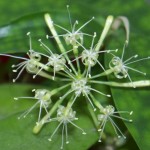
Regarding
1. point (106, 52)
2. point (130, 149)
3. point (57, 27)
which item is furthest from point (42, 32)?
point (130, 149)

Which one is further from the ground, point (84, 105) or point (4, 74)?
point (4, 74)

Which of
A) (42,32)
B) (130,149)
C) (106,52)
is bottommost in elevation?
(130,149)

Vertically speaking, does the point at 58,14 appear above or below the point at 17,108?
above

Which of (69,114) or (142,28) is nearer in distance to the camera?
Result: (69,114)

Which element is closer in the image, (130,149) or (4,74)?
(130,149)

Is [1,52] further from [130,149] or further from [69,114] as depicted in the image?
[130,149]

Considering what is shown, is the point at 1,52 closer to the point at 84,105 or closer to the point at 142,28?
the point at 84,105

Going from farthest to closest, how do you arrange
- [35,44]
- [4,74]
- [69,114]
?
1. [4,74]
2. [35,44]
3. [69,114]

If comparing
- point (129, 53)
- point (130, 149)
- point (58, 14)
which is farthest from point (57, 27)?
point (130, 149)

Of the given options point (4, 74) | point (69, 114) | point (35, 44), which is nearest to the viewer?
point (69, 114)
